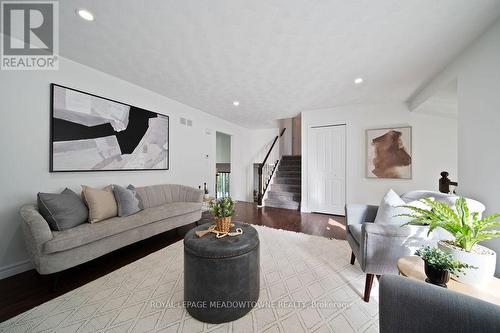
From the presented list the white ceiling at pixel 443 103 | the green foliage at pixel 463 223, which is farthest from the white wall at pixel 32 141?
the white ceiling at pixel 443 103

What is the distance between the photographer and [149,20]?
5.78 ft

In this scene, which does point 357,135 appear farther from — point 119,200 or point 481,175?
point 119,200

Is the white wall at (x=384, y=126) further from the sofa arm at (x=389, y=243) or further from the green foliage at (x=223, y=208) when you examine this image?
the green foliage at (x=223, y=208)

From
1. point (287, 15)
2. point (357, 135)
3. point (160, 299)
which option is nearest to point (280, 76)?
point (287, 15)

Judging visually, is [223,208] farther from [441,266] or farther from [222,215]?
[441,266]

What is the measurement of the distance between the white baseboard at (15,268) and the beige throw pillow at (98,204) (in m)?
0.80

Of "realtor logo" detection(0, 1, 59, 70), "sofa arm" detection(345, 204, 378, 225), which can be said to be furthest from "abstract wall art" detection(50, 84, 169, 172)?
"sofa arm" detection(345, 204, 378, 225)

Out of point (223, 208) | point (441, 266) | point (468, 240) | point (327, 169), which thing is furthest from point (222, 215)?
point (327, 169)

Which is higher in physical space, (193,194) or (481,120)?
(481,120)

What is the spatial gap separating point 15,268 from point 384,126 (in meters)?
6.26

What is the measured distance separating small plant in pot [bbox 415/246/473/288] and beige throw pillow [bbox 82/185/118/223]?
308cm

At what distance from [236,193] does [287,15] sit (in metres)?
5.24

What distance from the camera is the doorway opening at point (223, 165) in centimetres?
623

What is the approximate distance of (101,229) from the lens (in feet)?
6.66
